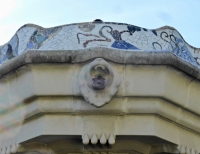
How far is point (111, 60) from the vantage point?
5.70 metres

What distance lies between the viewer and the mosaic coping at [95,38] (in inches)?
249

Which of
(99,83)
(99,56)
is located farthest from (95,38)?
(99,83)

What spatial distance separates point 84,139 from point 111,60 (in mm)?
845

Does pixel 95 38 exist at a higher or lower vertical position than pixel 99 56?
higher

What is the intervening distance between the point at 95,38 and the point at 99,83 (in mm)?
959

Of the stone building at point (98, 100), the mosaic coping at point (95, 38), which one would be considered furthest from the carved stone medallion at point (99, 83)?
the mosaic coping at point (95, 38)

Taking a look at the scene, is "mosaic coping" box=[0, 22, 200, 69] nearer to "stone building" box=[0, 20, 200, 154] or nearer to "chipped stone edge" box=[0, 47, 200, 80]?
"stone building" box=[0, 20, 200, 154]

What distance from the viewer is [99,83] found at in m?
5.55

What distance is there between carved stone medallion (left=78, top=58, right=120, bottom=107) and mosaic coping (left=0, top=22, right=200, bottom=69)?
67 centimetres

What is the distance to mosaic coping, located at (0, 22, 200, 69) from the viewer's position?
6332 millimetres

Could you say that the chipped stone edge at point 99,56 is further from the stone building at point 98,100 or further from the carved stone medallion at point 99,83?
the carved stone medallion at point 99,83

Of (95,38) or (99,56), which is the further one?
(95,38)

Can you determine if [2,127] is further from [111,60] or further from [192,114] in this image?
[192,114]

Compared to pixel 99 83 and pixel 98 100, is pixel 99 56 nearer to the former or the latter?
pixel 99 83
